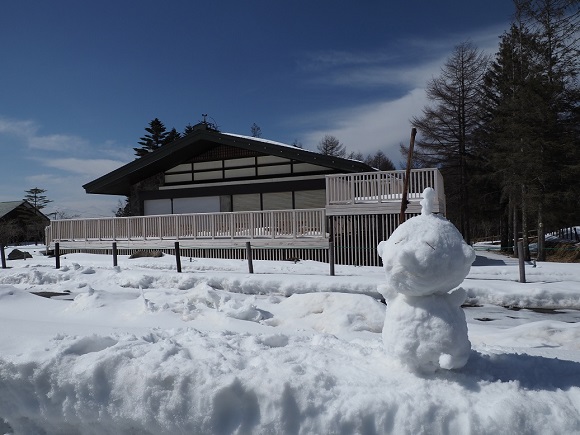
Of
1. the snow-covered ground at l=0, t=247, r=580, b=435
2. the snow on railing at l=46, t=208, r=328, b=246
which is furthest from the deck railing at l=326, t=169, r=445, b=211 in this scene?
the snow-covered ground at l=0, t=247, r=580, b=435

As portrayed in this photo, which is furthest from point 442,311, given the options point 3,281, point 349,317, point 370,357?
point 3,281

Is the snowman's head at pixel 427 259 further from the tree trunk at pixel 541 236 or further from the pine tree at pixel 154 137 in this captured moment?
the pine tree at pixel 154 137

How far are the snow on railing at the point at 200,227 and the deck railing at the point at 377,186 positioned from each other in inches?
39.6

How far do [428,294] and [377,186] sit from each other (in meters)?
12.0

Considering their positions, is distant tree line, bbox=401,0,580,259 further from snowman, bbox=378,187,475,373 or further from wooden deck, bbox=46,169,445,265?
snowman, bbox=378,187,475,373

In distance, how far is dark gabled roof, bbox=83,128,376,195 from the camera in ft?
60.2

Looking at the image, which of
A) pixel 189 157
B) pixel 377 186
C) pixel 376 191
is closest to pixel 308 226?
pixel 376 191

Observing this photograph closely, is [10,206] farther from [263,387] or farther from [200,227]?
[263,387]

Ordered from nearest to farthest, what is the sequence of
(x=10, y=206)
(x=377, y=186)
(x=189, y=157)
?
1. (x=377, y=186)
2. (x=189, y=157)
3. (x=10, y=206)

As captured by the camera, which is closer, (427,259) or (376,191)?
(427,259)

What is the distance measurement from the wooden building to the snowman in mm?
11402

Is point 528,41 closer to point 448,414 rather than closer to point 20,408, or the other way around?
point 448,414

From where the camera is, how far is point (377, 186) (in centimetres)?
1531

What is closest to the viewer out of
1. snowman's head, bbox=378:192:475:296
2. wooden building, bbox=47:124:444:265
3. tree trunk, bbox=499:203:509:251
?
snowman's head, bbox=378:192:475:296
